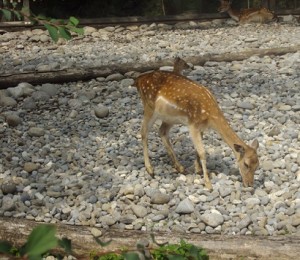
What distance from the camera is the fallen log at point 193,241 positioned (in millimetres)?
3695

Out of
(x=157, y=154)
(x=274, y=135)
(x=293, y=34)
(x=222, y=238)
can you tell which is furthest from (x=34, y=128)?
(x=293, y=34)

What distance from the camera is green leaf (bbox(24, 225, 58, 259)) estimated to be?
0.94 m

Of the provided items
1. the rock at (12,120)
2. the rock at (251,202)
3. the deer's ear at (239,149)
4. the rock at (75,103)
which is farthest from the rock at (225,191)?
the rock at (75,103)

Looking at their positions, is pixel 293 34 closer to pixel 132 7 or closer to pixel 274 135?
pixel 132 7

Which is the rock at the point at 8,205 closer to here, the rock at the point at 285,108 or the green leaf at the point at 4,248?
the rock at the point at 285,108

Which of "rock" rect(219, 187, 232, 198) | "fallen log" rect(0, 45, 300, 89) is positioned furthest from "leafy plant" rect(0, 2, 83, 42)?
"fallen log" rect(0, 45, 300, 89)

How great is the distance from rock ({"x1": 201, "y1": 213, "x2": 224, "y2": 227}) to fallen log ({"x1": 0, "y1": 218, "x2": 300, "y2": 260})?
90cm

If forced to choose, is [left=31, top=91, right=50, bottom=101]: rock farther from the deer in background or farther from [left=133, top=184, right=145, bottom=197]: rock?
the deer in background

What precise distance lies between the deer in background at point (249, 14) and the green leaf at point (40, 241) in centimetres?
1320

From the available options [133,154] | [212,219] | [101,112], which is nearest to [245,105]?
[101,112]

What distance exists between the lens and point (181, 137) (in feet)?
21.7

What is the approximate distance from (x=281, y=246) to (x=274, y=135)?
2981 mm

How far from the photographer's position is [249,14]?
13688mm

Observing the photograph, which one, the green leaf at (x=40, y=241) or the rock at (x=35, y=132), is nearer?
the green leaf at (x=40, y=241)
